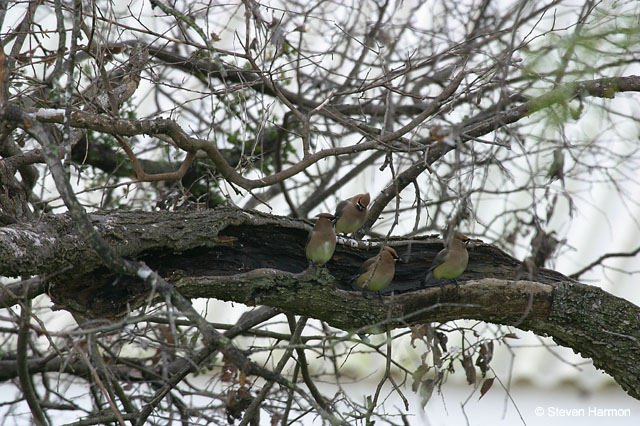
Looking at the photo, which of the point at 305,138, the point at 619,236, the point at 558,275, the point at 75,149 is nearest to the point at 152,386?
the point at 75,149

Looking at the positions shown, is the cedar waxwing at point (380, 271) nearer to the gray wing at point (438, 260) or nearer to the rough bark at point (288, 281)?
the rough bark at point (288, 281)

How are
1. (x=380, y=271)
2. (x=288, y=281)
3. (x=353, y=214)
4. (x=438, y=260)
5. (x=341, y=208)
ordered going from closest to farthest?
1. (x=288, y=281)
2. (x=380, y=271)
3. (x=438, y=260)
4. (x=353, y=214)
5. (x=341, y=208)

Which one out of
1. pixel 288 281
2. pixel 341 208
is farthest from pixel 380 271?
pixel 341 208

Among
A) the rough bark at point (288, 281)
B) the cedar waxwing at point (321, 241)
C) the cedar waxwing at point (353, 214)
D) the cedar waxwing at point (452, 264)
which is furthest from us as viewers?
the cedar waxwing at point (353, 214)

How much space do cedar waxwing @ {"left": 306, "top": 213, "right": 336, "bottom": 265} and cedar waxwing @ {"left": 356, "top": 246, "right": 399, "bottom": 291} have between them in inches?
8.3

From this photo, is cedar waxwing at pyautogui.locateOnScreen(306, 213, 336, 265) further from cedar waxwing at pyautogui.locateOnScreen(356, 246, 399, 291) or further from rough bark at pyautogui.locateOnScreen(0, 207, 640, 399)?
cedar waxwing at pyautogui.locateOnScreen(356, 246, 399, 291)

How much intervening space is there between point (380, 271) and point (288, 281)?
0.52 metres

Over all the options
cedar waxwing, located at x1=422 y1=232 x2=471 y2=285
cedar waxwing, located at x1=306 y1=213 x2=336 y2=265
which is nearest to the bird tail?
cedar waxwing, located at x1=422 y1=232 x2=471 y2=285

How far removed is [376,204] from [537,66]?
194 cm

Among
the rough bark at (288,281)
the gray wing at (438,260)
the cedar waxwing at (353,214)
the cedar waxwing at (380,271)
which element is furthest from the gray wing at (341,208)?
the gray wing at (438,260)

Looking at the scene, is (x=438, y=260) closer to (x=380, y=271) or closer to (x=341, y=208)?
(x=380, y=271)

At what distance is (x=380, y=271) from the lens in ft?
11.8

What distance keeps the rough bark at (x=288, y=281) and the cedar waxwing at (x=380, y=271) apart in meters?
0.08

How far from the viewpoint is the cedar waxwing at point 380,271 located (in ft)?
11.7
